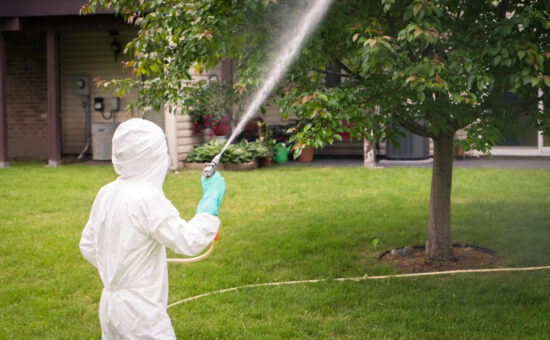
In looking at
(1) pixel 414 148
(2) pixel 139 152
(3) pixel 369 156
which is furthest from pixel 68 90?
(2) pixel 139 152

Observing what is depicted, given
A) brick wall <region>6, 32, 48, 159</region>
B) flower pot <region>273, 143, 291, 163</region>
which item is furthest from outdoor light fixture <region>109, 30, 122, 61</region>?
flower pot <region>273, 143, 291, 163</region>

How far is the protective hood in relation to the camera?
274cm

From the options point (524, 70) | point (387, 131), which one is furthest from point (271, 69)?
point (524, 70)

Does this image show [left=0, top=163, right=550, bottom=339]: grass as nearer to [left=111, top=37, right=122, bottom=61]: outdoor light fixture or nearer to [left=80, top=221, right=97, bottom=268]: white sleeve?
[left=80, top=221, right=97, bottom=268]: white sleeve

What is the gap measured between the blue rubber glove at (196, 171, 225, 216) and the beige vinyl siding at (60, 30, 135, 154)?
12.6 metres

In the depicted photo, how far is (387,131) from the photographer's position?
542cm

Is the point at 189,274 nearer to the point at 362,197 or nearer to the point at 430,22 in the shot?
the point at 430,22

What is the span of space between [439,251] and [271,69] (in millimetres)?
2489

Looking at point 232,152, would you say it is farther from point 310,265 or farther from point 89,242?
point 89,242

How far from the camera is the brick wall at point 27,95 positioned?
15.9 m

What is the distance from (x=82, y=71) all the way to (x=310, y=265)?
37.4ft

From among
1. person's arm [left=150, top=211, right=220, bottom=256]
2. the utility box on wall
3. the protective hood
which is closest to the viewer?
person's arm [left=150, top=211, right=220, bottom=256]

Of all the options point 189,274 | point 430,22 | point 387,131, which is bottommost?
point 189,274

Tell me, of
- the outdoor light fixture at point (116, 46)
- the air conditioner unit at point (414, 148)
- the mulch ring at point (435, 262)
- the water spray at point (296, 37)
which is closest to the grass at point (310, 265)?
the mulch ring at point (435, 262)
